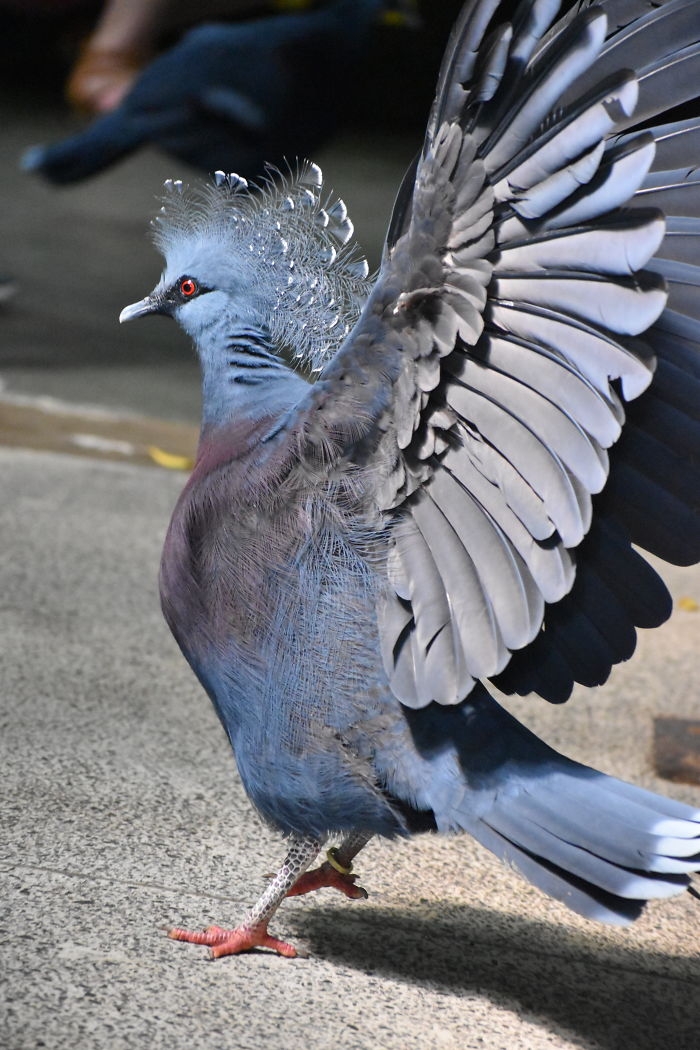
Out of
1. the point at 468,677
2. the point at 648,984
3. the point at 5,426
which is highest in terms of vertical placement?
the point at 468,677

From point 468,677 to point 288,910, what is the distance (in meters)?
0.68

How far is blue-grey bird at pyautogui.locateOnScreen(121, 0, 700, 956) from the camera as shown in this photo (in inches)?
68.6

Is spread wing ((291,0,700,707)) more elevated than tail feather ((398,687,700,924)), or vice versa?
spread wing ((291,0,700,707))

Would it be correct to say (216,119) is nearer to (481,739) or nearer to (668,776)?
(668,776)

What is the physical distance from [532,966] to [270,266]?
123 cm

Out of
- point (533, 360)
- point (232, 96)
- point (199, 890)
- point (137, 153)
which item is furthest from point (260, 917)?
point (137, 153)

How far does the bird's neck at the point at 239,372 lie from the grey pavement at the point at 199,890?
32.0 inches

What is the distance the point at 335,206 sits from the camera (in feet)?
7.10

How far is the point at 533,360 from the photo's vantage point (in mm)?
1781

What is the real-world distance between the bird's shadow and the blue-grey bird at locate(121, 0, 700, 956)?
186 mm

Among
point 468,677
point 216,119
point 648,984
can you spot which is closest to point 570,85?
point 468,677

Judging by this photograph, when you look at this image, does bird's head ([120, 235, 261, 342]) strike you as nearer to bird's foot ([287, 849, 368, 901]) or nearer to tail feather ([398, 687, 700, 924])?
tail feather ([398, 687, 700, 924])

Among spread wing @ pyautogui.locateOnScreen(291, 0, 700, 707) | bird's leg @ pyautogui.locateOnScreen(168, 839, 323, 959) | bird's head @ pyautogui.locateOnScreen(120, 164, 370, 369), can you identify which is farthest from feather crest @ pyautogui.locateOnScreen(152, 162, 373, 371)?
bird's leg @ pyautogui.locateOnScreen(168, 839, 323, 959)

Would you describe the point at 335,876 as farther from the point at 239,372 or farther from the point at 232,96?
the point at 232,96
